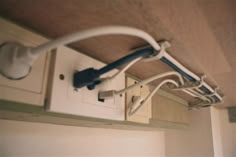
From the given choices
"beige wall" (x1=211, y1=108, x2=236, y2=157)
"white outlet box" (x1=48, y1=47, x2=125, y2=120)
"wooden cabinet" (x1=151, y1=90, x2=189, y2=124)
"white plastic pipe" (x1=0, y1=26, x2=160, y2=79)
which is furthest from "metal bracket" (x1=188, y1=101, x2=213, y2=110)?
"white plastic pipe" (x1=0, y1=26, x2=160, y2=79)

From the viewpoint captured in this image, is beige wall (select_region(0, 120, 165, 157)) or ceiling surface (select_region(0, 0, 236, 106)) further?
beige wall (select_region(0, 120, 165, 157))

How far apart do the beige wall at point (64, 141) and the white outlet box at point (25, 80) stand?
0.17 metres

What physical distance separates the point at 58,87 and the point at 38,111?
0.06 m

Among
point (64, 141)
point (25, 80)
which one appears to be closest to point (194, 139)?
point (64, 141)

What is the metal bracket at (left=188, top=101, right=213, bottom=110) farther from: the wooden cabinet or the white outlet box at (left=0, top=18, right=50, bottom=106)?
the white outlet box at (left=0, top=18, right=50, bottom=106)

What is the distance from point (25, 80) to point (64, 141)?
0.32 m

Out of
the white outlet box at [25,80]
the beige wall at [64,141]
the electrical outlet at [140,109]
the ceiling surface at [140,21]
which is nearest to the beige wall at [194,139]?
the beige wall at [64,141]

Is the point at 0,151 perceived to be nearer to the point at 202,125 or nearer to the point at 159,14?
the point at 159,14

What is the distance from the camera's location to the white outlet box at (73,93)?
0.42 meters

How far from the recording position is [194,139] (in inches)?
50.7

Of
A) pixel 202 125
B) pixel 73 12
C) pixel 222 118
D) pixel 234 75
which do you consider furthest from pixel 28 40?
pixel 222 118

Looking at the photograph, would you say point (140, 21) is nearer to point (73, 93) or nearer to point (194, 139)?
point (73, 93)

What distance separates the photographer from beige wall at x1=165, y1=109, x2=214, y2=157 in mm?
1245

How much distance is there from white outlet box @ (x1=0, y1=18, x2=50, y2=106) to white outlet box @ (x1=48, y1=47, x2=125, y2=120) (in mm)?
23
